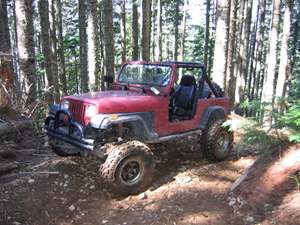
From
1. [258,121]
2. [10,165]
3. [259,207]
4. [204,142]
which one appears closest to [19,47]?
[10,165]

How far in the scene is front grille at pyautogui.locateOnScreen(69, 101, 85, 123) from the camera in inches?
229

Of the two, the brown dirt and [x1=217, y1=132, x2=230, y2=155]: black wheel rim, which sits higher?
[x1=217, y1=132, x2=230, y2=155]: black wheel rim

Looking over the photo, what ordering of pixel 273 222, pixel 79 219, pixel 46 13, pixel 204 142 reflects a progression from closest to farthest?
1. pixel 273 222
2. pixel 79 219
3. pixel 204 142
4. pixel 46 13

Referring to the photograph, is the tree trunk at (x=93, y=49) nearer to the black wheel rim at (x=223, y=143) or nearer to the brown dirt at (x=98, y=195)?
the brown dirt at (x=98, y=195)

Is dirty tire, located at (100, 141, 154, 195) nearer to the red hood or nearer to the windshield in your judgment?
the red hood

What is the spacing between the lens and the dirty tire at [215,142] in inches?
281

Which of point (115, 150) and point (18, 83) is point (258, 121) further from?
point (18, 83)

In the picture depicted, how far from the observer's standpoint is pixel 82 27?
1579 cm

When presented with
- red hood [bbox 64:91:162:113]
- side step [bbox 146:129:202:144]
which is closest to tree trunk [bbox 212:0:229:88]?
side step [bbox 146:129:202:144]

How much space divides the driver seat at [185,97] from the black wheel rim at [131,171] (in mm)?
1706

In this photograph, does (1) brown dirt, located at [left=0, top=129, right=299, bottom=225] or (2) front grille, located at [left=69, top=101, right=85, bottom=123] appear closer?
(1) brown dirt, located at [left=0, top=129, right=299, bottom=225]

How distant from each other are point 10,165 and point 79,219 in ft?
5.62

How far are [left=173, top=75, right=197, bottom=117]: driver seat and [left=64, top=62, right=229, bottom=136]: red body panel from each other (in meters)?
0.19

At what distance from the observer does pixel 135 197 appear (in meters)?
5.78
